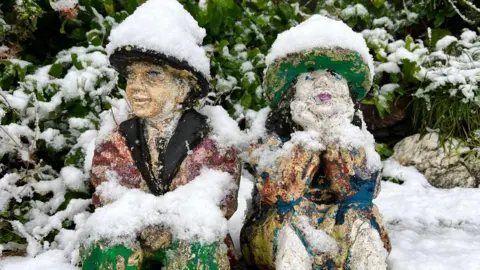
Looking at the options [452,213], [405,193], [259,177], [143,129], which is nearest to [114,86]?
[143,129]

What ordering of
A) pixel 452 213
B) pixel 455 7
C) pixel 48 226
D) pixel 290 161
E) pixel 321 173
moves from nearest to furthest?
pixel 290 161 → pixel 321 173 → pixel 48 226 → pixel 452 213 → pixel 455 7

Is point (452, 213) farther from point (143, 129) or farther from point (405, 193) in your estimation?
point (143, 129)

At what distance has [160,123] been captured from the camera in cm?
192

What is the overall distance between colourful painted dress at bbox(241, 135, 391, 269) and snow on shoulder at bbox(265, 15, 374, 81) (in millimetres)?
331

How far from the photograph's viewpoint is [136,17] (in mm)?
1865

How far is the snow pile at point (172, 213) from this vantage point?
172 cm

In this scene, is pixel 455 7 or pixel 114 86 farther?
pixel 455 7

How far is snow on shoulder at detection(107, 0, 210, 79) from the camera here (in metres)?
1.79

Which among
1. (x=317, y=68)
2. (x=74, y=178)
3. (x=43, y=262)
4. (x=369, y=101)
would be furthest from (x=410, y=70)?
(x=43, y=262)

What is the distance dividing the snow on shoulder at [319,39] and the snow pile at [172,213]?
0.52m

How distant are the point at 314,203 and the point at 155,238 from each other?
1.93ft

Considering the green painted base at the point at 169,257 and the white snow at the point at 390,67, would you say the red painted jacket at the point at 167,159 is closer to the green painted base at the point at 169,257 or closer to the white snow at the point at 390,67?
the green painted base at the point at 169,257

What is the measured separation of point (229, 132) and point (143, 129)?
32cm

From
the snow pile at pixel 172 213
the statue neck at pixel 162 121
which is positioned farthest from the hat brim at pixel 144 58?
the snow pile at pixel 172 213
